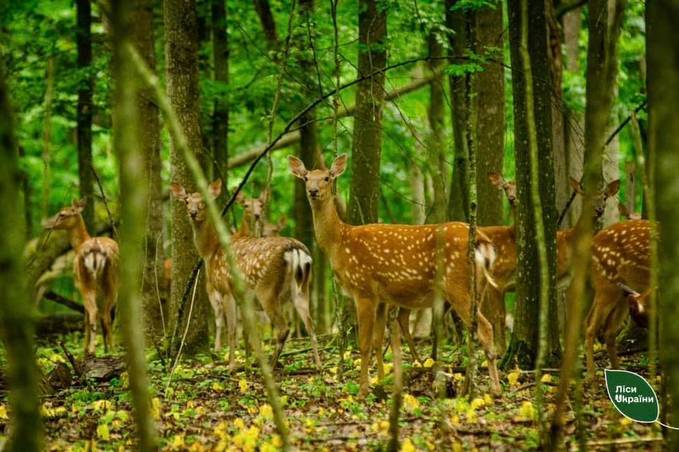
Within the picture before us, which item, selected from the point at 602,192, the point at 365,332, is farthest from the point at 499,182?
the point at 365,332

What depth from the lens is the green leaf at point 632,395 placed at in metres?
4.67

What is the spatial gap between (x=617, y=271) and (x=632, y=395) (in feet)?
12.8

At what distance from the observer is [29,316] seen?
322 cm

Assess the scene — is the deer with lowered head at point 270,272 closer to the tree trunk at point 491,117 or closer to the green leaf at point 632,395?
the tree trunk at point 491,117

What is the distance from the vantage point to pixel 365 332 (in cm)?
802

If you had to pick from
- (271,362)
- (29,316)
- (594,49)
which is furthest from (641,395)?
(594,49)

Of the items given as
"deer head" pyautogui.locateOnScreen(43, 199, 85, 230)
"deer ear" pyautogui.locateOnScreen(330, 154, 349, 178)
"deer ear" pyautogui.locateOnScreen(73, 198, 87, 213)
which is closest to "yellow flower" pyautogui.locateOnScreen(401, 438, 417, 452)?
"deer ear" pyautogui.locateOnScreen(330, 154, 349, 178)

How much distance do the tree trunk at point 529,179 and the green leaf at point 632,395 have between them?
120 inches

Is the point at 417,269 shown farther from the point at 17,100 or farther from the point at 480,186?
the point at 17,100

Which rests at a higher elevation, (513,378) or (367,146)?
(367,146)

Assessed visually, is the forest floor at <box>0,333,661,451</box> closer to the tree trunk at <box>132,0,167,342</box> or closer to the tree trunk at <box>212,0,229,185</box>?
the tree trunk at <box>132,0,167,342</box>

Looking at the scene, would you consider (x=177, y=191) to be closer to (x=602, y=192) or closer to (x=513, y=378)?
(x=513, y=378)

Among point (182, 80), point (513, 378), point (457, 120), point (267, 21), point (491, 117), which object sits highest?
point (267, 21)

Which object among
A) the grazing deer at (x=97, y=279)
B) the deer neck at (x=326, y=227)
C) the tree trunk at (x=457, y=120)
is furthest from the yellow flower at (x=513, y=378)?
the grazing deer at (x=97, y=279)
